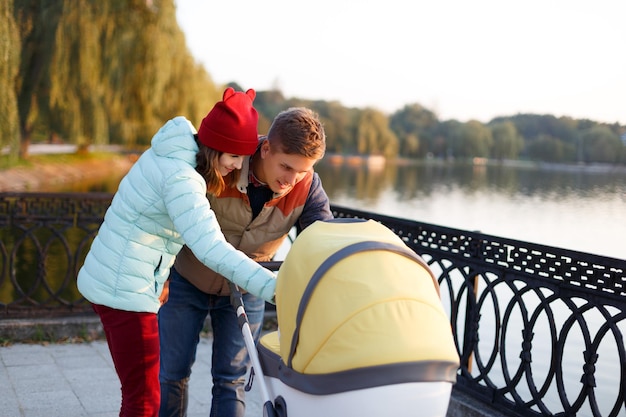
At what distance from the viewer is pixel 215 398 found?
9.61ft

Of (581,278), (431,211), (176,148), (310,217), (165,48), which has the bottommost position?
(431,211)

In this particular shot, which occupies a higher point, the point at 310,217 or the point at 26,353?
the point at 310,217

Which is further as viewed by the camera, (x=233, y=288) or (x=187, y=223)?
(x=233, y=288)

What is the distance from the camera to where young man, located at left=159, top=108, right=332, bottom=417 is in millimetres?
2750

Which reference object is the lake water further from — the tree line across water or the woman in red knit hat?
the woman in red knit hat

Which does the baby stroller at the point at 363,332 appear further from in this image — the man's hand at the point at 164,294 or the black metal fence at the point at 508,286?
the black metal fence at the point at 508,286

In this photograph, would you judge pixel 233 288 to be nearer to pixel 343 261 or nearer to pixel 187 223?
pixel 187 223

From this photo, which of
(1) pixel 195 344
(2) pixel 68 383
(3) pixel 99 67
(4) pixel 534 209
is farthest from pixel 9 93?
(4) pixel 534 209

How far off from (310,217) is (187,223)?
0.69 meters

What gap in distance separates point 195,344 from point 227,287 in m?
0.28

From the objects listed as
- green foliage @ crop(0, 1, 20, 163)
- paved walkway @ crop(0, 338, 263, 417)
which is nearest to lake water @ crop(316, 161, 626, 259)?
paved walkway @ crop(0, 338, 263, 417)

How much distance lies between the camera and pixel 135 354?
99.7 inches

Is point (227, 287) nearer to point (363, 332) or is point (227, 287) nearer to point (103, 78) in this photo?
point (363, 332)

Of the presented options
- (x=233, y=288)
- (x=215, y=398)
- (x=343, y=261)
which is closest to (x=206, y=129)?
(x=233, y=288)
